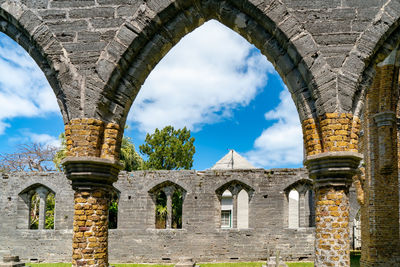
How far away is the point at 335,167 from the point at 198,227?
10.5 m

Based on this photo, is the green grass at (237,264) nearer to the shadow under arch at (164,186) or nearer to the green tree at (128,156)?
the shadow under arch at (164,186)

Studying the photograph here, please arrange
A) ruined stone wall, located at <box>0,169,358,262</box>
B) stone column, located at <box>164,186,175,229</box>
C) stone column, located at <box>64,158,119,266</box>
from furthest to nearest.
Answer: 1. stone column, located at <box>164,186,175,229</box>
2. ruined stone wall, located at <box>0,169,358,262</box>
3. stone column, located at <box>64,158,119,266</box>

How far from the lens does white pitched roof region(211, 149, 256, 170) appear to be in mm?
25688

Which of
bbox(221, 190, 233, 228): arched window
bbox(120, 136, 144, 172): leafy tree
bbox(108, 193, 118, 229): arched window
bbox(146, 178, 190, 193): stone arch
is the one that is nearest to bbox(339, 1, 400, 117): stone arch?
bbox(146, 178, 190, 193): stone arch

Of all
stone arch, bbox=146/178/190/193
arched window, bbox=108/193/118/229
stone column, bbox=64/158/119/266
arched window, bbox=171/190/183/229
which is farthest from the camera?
arched window, bbox=171/190/183/229

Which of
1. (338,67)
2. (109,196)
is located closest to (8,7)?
(109,196)

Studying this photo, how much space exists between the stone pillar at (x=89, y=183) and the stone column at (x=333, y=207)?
252 cm

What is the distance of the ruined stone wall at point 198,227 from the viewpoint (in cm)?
1428

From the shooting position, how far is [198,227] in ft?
47.5

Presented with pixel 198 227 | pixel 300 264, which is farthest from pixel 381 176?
pixel 198 227

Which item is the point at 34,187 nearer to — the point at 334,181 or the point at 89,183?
the point at 89,183

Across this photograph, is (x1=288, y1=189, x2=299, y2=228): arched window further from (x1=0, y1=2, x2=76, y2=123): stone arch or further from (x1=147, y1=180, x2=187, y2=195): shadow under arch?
(x1=0, y1=2, x2=76, y2=123): stone arch

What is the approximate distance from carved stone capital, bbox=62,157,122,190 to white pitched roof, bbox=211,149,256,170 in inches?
808

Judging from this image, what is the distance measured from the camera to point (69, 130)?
5.02 meters
